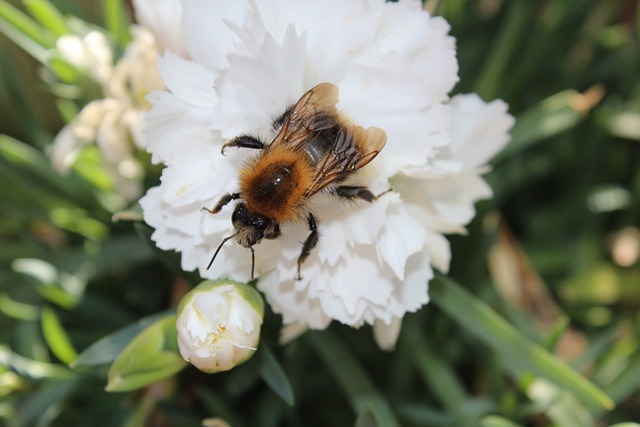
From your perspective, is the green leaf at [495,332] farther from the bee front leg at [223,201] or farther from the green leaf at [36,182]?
the green leaf at [36,182]

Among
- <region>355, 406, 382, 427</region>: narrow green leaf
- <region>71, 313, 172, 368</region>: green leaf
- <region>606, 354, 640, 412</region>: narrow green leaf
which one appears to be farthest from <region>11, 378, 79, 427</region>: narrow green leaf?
<region>606, 354, 640, 412</region>: narrow green leaf

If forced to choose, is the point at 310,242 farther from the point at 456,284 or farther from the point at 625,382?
the point at 625,382

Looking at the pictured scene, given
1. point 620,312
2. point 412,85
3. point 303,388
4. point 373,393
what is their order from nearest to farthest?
1. point 412,85
2. point 373,393
3. point 303,388
4. point 620,312

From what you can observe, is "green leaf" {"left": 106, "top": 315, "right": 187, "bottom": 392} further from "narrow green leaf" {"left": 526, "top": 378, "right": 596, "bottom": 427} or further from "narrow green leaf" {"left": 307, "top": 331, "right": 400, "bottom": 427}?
"narrow green leaf" {"left": 526, "top": 378, "right": 596, "bottom": 427}

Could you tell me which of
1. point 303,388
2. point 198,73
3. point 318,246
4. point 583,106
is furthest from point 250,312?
point 583,106

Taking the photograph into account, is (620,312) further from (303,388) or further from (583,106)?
(303,388)

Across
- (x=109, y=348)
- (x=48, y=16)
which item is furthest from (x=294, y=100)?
(x=48, y=16)

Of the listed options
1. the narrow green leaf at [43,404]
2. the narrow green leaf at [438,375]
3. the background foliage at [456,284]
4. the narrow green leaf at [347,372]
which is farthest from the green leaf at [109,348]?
the narrow green leaf at [438,375]
